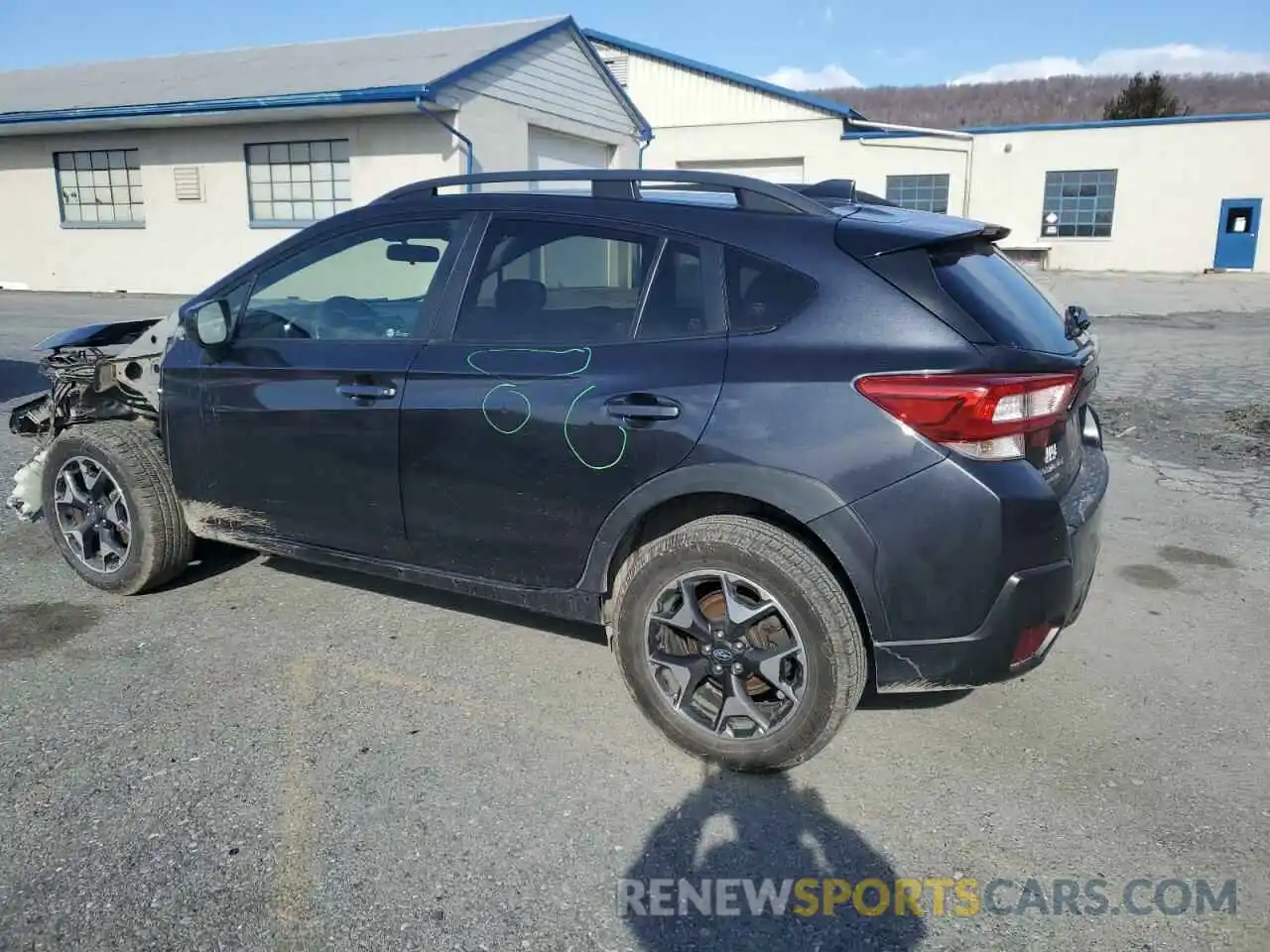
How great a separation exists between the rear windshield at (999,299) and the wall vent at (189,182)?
54.7 feet

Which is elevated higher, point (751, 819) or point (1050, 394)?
point (1050, 394)

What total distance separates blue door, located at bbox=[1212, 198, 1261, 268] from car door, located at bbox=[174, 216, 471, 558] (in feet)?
98.9

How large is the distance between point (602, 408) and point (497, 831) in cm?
130

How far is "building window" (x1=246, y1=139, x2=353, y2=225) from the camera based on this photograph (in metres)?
15.6

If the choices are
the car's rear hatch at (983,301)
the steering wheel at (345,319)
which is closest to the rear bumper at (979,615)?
the car's rear hatch at (983,301)

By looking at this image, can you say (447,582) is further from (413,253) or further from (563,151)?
(563,151)

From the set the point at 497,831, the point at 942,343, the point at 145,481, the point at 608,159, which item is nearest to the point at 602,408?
the point at 942,343

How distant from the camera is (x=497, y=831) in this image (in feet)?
9.06

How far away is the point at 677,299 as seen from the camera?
3.10m

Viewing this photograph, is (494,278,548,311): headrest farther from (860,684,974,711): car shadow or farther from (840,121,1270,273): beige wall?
(840,121,1270,273): beige wall

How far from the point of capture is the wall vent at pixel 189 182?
16.8 m

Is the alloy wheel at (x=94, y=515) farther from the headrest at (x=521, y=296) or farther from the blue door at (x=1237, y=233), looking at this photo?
the blue door at (x=1237, y=233)

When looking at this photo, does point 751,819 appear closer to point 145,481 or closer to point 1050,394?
point 1050,394

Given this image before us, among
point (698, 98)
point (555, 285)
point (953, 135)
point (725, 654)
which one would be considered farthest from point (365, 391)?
point (953, 135)
